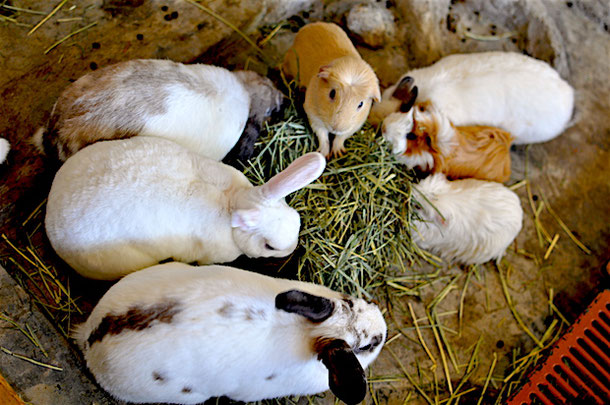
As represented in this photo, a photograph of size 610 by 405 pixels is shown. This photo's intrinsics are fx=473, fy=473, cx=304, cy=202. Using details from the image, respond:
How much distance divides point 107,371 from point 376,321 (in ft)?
4.98

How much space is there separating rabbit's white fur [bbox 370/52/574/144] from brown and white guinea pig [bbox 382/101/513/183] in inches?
6.4

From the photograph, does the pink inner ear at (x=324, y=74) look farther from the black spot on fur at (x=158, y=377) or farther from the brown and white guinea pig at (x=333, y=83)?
the black spot on fur at (x=158, y=377)

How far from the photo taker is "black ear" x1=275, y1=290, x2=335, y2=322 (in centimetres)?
239

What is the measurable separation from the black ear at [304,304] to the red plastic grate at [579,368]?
1792 mm

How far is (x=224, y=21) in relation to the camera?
412cm

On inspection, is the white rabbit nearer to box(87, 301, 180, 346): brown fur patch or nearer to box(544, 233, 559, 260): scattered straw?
box(87, 301, 180, 346): brown fur patch

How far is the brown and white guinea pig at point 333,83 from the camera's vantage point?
320 cm

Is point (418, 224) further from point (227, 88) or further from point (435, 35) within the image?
point (435, 35)

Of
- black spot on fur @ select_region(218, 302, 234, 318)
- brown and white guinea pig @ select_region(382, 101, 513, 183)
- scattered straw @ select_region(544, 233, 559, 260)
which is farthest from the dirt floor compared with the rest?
black spot on fur @ select_region(218, 302, 234, 318)

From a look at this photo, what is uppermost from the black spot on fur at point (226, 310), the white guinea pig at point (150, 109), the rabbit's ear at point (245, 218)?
the white guinea pig at point (150, 109)

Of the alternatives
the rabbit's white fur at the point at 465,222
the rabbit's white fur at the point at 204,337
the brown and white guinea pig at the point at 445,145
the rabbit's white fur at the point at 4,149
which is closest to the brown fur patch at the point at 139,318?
the rabbit's white fur at the point at 204,337

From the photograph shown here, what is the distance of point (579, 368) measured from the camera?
3.49 metres

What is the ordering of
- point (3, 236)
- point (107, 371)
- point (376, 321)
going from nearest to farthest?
point (107, 371) → point (376, 321) → point (3, 236)

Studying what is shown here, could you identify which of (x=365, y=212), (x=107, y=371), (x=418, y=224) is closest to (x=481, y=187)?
(x=418, y=224)
